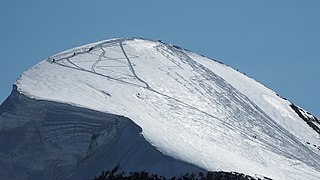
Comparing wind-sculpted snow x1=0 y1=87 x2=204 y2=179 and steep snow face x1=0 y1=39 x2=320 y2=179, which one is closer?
wind-sculpted snow x1=0 y1=87 x2=204 y2=179

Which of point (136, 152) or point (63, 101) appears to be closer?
point (136, 152)

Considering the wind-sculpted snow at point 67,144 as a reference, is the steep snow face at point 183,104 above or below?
above

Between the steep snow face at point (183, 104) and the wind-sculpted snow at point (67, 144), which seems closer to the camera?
the wind-sculpted snow at point (67, 144)

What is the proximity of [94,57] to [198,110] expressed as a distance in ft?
25.6

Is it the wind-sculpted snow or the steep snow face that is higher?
the steep snow face

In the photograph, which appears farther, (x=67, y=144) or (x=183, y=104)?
(x=183, y=104)

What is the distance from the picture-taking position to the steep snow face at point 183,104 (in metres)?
37.7

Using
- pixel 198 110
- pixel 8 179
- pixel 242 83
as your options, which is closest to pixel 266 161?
pixel 198 110

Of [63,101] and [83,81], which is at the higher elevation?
[83,81]

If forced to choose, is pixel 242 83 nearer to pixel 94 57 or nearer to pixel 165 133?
pixel 94 57

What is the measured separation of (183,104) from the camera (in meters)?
43.3

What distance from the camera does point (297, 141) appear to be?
47.4 m

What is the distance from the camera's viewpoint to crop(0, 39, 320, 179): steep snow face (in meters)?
37.7

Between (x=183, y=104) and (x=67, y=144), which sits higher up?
(x=183, y=104)
